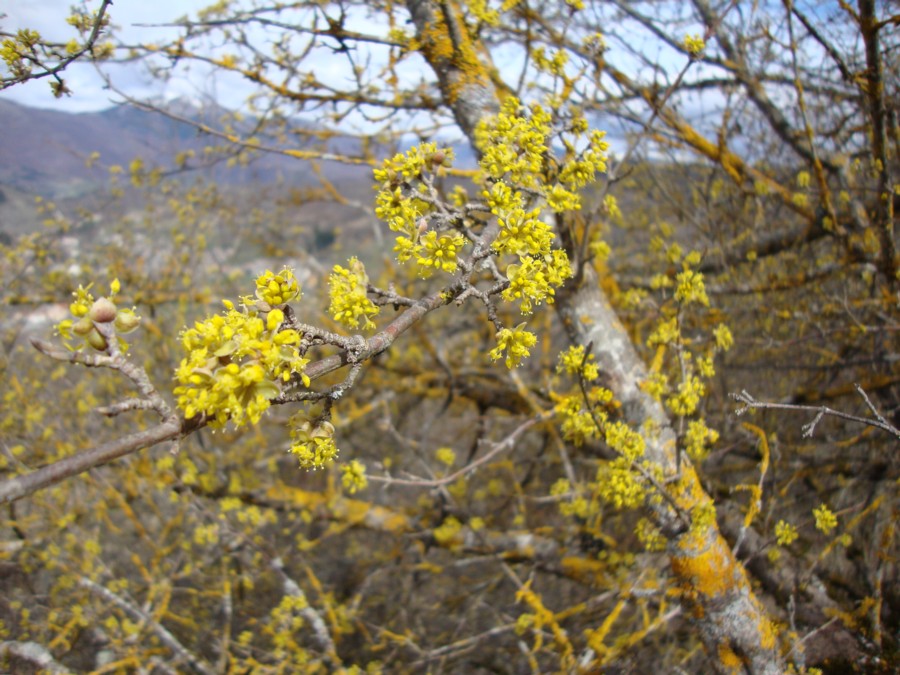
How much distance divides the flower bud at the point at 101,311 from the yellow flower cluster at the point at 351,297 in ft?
1.56

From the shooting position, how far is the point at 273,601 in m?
6.75

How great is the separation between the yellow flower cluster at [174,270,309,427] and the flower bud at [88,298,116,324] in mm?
143

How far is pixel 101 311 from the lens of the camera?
105 centimetres

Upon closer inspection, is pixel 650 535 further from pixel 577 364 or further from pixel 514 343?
pixel 514 343

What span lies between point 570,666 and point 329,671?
3.00 m

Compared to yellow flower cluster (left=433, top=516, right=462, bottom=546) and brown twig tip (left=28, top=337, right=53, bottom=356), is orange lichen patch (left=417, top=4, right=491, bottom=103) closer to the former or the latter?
brown twig tip (left=28, top=337, right=53, bottom=356)

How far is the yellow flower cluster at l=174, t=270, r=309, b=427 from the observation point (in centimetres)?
99

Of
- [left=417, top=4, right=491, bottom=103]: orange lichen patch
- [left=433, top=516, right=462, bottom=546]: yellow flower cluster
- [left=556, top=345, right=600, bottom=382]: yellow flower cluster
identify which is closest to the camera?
[left=556, top=345, right=600, bottom=382]: yellow flower cluster

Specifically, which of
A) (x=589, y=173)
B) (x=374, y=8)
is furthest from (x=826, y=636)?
(x=374, y=8)

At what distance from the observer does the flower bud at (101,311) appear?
1047 mm

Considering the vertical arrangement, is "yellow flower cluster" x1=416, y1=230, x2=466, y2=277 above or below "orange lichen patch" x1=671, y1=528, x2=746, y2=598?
above

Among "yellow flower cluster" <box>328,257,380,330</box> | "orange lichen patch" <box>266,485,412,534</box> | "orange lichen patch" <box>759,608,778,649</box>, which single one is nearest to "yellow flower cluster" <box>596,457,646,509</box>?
"orange lichen patch" <box>759,608,778,649</box>

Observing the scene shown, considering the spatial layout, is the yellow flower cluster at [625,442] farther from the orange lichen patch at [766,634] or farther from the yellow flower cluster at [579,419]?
the orange lichen patch at [766,634]

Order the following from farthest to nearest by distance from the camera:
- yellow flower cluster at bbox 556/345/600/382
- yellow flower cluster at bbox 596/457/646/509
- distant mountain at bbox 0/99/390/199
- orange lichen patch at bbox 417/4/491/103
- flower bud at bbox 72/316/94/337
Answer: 1. distant mountain at bbox 0/99/390/199
2. orange lichen patch at bbox 417/4/491/103
3. yellow flower cluster at bbox 556/345/600/382
4. yellow flower cluster at bbox 596/457/646/509
5. flower bud at bbox 72/316/94/337
